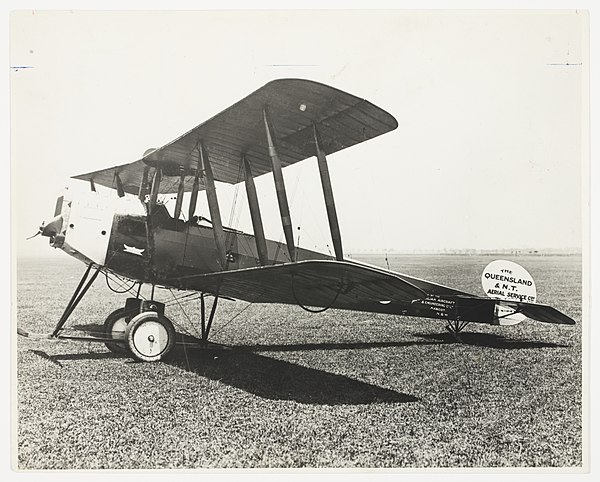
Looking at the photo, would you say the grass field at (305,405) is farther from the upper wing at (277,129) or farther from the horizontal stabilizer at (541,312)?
the upper wing at (277,129)

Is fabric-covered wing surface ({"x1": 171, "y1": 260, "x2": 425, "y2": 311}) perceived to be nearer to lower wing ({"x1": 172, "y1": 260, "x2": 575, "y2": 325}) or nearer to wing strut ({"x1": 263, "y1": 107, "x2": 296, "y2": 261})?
lower wing ({"x1": 172, "y1": 260, "x2": 575, "y2": 325})

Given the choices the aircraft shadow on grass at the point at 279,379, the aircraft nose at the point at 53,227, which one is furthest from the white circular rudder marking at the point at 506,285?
the aircraft nose at the point at 53,227

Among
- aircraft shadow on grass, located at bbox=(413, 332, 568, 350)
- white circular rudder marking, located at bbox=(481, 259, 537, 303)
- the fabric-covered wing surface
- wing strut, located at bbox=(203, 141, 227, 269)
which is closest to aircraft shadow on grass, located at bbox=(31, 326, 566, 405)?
aircraft shadow on grass, located at bbox=(413, 332, 568, 350)

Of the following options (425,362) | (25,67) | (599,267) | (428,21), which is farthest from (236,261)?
(599,267)

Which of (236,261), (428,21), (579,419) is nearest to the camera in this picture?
(579,419)

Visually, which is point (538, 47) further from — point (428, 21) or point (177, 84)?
point (177, 84)

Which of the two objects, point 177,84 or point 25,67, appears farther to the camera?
point 177,84
